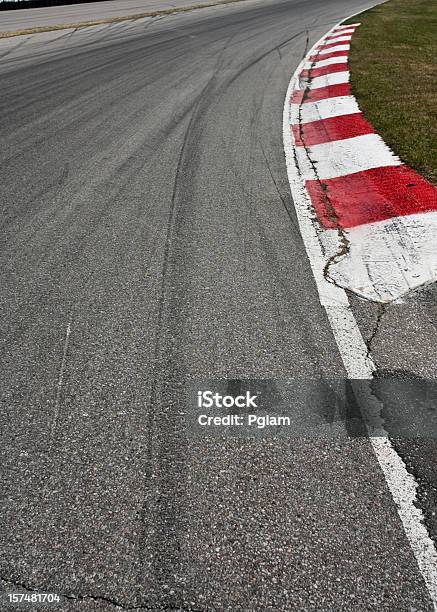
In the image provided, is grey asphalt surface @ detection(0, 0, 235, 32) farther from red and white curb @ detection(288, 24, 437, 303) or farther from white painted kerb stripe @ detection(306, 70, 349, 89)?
red and white curb @ detection(288, 24, 437, 303)

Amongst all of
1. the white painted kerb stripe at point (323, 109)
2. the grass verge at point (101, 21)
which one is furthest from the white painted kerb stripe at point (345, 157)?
the grass verge at point (101, 21)

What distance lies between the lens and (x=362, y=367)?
2811 millimetres

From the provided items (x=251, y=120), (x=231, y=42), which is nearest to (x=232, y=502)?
(x=251, y=120)

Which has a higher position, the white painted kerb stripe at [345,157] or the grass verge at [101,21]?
the grass verge at [101,21]

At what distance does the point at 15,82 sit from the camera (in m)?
10.4

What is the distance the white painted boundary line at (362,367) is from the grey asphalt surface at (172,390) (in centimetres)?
4

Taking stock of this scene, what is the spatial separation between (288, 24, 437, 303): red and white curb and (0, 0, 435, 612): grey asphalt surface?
261 mm

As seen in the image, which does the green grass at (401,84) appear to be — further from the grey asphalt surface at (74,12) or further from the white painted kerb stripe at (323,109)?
the grey asphalt surface at (74,12)

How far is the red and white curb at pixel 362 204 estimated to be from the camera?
3674 millimetres

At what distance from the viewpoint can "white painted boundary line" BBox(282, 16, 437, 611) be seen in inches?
75.4

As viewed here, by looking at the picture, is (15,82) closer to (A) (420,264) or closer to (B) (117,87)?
(B) (117,87)

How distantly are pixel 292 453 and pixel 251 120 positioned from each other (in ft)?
19.3

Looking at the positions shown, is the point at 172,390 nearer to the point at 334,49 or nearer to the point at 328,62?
the point at 328,62

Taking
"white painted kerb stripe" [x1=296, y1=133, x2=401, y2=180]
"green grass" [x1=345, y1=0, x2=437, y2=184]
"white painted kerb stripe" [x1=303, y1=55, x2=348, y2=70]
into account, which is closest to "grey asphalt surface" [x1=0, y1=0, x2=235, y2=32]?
"green grass" [x1=345, y1=0, x2=437, y2=184]
